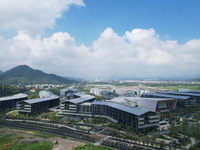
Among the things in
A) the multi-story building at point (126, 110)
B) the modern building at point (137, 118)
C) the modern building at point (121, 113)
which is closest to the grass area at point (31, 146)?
the modern building at point (137, 118)

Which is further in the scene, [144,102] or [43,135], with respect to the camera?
[144,102]

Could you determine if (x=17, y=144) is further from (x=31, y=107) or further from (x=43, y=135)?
(x=31, y=107)

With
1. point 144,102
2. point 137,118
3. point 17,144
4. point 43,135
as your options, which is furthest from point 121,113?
point 17,144

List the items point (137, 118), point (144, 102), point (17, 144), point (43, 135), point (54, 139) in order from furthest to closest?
point (144, 102), point (43, 135), point (137, 118), point (54, 139), point (17, 144)

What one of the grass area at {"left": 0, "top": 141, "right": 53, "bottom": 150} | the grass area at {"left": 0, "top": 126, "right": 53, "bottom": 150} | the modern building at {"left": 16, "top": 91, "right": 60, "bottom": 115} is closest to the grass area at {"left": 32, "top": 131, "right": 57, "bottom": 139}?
the grass area at {"left": 0, "top": 126, "right": 53, "bottom": 150}

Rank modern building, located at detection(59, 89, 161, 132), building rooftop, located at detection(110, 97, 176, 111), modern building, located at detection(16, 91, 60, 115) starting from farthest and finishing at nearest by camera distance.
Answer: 1. modern building, located at detection(16, 91, 60, 115)
2. building rooftop, located at detection(110, 97, 176, 111)
3. modern building, located at detection(59, 89, 161, 132)

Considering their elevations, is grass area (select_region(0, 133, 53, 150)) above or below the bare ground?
above

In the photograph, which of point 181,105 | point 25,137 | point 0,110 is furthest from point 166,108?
point 0,110

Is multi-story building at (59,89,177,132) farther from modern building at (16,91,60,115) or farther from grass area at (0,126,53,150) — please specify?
grass area at (0,126,53,150)

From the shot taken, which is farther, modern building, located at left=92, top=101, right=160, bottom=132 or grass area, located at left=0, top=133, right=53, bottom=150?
modern building, located at left=92, top=101, right=160, bottom=132

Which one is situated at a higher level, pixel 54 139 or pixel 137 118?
pixel 137 118

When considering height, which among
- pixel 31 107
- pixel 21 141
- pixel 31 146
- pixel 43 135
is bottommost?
pixel 43 135

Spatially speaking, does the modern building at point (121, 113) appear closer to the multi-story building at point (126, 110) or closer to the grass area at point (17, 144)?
the multi-story building at point (126, 110)
